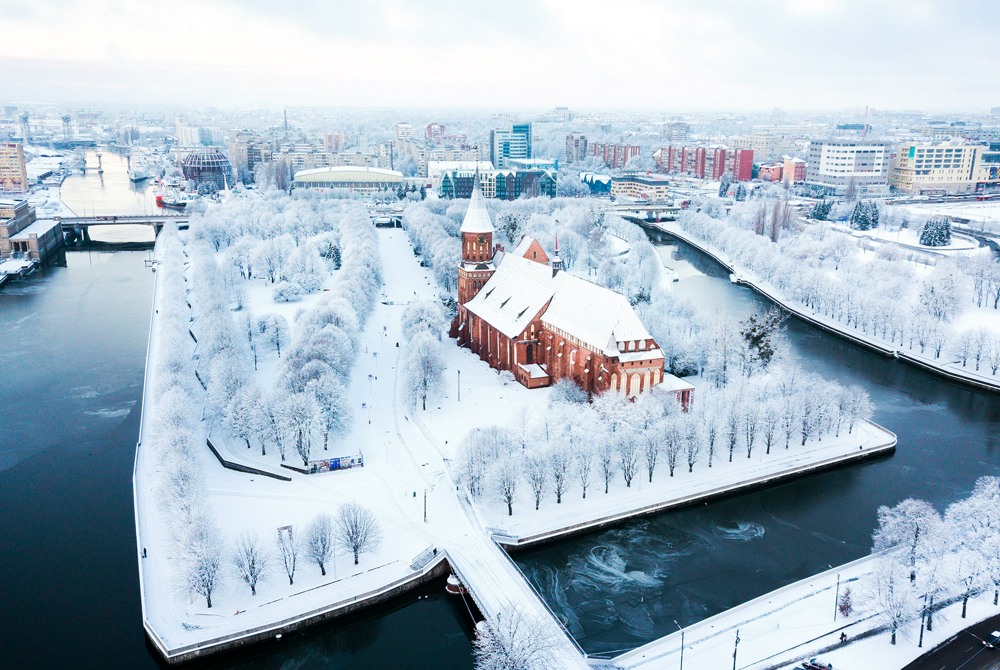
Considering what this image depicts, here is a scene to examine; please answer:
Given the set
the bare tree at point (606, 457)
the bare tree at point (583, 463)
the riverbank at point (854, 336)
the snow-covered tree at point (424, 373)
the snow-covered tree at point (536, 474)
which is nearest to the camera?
the snow-covered tree at point (536, 474)

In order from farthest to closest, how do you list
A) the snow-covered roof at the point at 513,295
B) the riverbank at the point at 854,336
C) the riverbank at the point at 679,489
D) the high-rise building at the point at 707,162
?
the high-rise building at the point at 707,162
the riverbank at the point at 854,336
the snow-covered roof at the point at 513,295
the riverbank at the point at 679,489

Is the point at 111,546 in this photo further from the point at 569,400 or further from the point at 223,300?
the point at 223,300

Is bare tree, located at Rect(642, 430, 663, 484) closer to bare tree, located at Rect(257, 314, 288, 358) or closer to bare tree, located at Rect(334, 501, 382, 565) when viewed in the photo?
bare tree, located at Rect(334, 501, 382, 565)

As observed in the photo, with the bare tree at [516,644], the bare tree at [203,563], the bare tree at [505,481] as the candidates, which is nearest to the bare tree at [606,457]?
the bare tree at [505,481]

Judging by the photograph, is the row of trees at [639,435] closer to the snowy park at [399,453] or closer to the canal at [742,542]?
the snowy park at [399,453]

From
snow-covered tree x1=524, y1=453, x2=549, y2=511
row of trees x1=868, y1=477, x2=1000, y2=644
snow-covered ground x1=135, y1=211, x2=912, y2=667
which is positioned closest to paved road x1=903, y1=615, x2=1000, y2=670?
row of trees x1=868, y1=477, x2=1000, y2=644

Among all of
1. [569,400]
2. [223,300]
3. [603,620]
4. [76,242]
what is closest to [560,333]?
[569,400]

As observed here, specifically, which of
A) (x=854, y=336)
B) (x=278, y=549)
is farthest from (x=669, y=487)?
(x=854, y=336)

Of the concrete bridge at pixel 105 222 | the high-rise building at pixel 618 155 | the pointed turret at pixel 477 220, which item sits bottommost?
the concrete bridge at pixel 105 222
